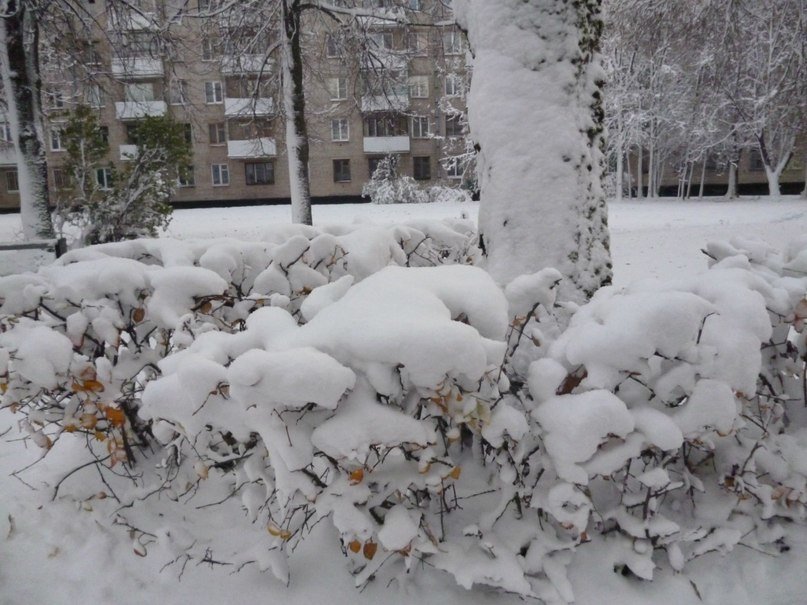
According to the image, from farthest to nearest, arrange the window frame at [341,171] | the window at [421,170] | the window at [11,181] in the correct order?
the window at [421,170], the window frame at [341,171], the window at [11,181]

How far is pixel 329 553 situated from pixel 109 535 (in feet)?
3.35

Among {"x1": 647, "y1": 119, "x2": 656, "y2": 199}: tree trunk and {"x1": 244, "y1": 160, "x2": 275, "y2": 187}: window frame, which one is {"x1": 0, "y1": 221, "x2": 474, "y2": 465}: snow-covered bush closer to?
{"x1": 647, "y1": 119, "x2": 656, "y2": 199}: tree trunk

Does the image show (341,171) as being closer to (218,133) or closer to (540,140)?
(218,133)

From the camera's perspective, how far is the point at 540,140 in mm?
2967

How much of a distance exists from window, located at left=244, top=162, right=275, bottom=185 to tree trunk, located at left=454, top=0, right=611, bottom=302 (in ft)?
122

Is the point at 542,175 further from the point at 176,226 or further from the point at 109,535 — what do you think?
the point at 176,226

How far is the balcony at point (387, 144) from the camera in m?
37.5

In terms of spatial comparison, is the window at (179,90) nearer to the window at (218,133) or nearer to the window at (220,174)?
the window at (220,174)

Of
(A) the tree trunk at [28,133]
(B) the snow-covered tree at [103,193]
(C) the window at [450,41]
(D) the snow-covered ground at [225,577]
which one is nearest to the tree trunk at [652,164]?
(C) the window at [450,41]

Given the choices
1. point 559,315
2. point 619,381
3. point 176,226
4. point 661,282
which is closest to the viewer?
point 619,381

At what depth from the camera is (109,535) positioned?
7.99 feet

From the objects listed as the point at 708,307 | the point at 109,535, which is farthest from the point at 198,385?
the point at 708,307

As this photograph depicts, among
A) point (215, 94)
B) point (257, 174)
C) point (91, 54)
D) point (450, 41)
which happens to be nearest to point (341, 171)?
point (257, 174)

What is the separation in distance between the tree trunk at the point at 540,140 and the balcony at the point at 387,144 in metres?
35.5
